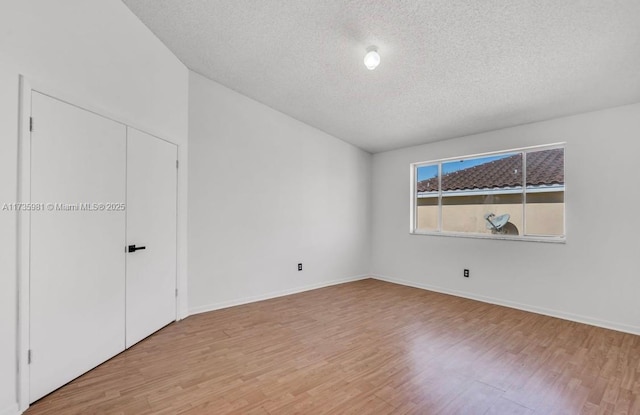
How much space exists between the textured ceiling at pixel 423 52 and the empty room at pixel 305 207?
3cm

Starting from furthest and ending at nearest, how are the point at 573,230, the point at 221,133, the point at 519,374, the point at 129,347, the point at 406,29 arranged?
1. the point at 221,133
2. the point at 573,230
3. the point at 129,347
4. the point at 406,29
5. the point at 519,374

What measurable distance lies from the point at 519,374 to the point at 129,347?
3.51m

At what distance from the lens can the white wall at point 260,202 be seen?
3824mm

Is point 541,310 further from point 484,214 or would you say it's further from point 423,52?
point 423,52

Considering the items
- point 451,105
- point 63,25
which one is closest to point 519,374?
point 451,105

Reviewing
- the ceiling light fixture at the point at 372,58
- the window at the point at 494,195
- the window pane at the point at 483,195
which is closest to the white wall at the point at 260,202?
the window at the point at 494,195

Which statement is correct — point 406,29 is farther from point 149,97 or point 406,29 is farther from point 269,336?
point 269,336

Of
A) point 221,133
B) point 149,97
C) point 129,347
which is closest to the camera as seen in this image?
point 129,347

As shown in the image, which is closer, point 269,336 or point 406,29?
point 406,29

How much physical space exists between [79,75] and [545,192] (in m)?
5.37

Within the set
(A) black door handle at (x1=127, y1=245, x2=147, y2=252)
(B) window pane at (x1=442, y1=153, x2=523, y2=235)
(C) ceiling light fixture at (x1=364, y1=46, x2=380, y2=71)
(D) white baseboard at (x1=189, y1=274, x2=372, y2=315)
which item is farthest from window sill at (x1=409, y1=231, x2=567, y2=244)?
(A) black door handle at (x1=127, y1=245, x2=147, y2=252)

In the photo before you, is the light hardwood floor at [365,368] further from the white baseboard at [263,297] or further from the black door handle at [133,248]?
the black door handle at [133,248]

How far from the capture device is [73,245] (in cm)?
225

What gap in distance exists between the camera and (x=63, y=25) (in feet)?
6.98
